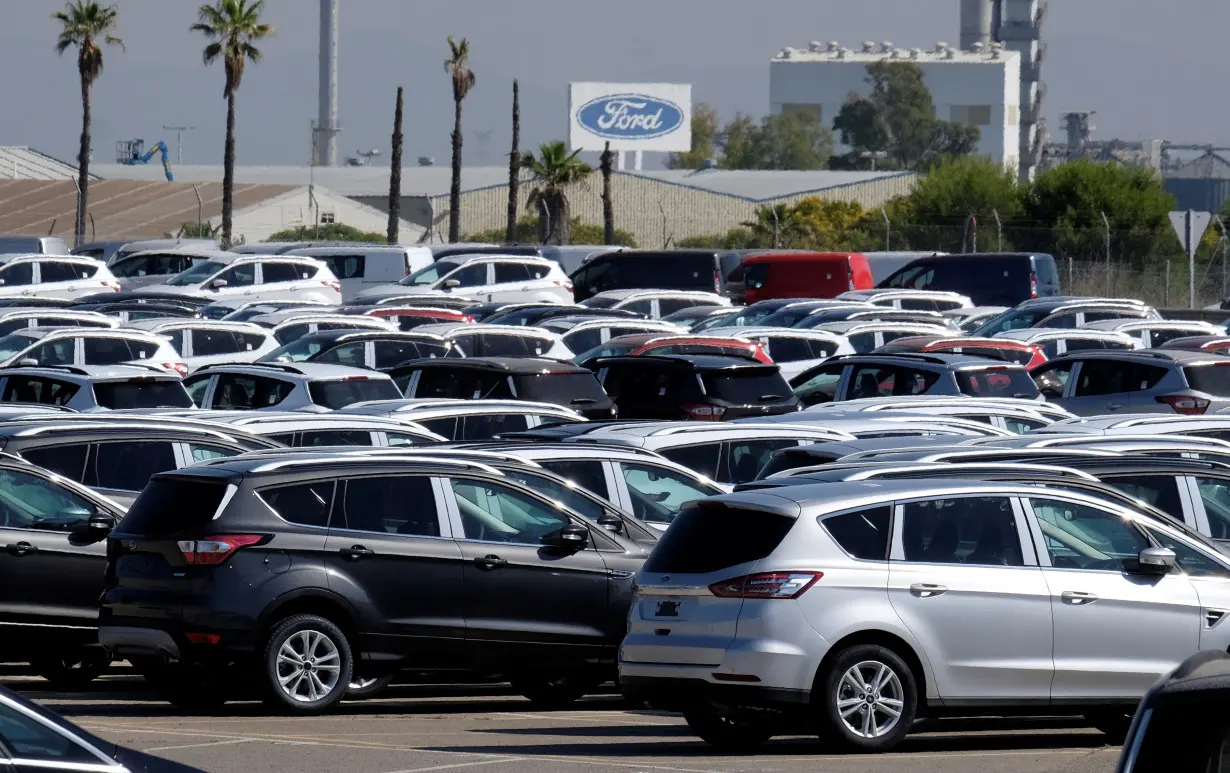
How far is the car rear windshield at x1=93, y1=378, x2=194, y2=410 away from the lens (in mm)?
18594

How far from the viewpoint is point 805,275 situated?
4572cm

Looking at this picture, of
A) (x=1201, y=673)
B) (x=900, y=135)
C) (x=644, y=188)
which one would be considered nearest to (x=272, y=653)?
(x=1201, y=673)

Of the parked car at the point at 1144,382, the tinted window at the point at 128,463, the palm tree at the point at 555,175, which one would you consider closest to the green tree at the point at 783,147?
the palm tree at the point at 555,175

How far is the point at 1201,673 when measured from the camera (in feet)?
16.8

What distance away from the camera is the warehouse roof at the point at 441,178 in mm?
90250

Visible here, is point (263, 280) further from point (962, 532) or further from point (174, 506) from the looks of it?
point (962, 532)

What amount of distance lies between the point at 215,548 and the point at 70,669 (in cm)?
267

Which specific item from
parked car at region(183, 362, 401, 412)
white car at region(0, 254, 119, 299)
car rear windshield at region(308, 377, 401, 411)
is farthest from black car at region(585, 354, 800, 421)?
white car at region(0, 254, 119, 299)

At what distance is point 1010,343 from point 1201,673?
2113cm

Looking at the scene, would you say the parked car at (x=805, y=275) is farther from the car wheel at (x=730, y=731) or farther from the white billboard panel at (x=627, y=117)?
the white billboard panel at (x=627, y=117)

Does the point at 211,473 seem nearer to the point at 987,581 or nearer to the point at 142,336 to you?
the point at 987,581

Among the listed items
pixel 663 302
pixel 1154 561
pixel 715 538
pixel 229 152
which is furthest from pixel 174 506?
pixel 229 152

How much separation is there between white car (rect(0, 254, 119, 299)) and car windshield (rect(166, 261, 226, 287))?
4.51 ft

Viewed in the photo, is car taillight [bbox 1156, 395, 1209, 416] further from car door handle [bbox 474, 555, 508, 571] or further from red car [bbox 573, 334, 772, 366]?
car door handle [bbox 474, 555, 508, 571]
